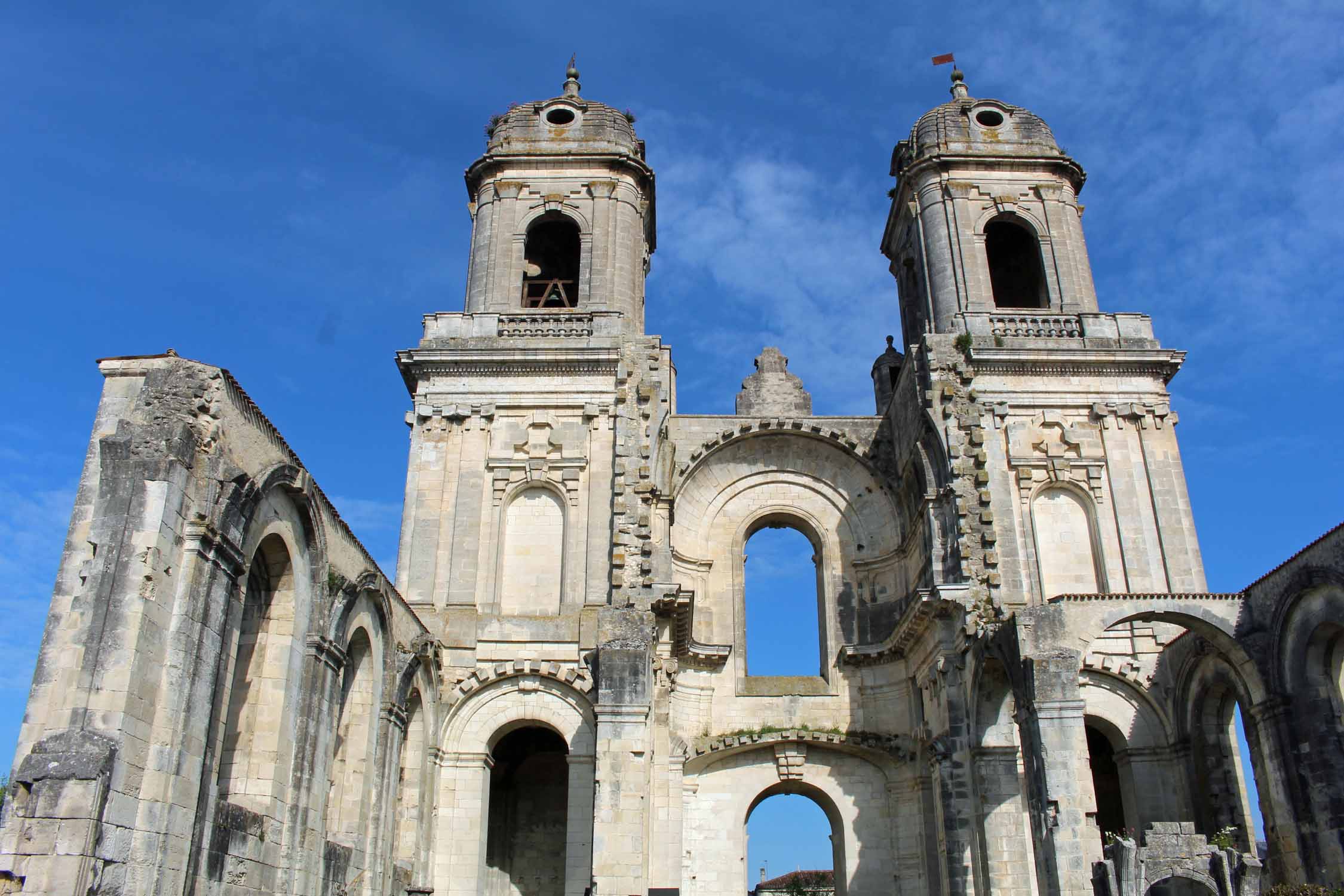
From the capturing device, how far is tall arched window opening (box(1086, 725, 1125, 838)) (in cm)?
2172

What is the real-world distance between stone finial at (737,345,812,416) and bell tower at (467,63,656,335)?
3.21 m

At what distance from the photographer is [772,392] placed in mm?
26516

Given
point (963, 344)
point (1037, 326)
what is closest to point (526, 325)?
point (963, 344)

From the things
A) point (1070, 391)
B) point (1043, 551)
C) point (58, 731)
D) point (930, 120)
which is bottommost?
point (58, 731)

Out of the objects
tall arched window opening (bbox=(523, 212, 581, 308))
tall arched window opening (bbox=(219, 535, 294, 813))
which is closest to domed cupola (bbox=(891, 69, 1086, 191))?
tall arched window opening (bbox=(523, 212, 581, 308))

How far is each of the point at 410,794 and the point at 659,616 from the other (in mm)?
5301

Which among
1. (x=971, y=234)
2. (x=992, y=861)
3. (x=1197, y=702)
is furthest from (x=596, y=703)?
(x=971, y=234)

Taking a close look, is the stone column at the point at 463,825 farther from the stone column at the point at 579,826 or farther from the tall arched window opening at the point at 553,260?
the tall arched window opening at the point at 553,260

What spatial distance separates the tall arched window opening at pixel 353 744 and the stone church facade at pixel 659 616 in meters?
0.06

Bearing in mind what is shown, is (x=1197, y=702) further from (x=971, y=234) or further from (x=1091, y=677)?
(x=971, y=234)

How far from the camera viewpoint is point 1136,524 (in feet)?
69.8

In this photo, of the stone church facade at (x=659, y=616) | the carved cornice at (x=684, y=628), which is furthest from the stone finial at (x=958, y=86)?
the carved cornice at (x=684, y=628)

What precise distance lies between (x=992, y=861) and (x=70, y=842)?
14132 millimetres

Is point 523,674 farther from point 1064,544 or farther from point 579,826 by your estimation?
point 1064,544
